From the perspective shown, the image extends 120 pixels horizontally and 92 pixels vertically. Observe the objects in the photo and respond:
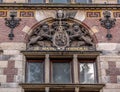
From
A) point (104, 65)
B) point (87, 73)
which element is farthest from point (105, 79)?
point (87, 73)

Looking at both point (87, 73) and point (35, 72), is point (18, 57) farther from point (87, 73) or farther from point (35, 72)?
point (87, 73)

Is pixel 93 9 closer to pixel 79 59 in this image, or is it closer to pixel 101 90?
pixel 79 59

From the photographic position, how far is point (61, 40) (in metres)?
14.4

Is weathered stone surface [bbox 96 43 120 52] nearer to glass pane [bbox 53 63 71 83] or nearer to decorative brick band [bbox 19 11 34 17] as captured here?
glass pane [bbox 53 63 71 83]

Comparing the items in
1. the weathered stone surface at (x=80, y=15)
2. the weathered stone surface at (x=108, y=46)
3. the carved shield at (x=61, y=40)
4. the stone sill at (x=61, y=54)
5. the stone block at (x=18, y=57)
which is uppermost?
the weathered stone surface at (x=80, y=15)

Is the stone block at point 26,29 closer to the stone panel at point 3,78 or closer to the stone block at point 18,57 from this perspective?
the stone block at point 18,57

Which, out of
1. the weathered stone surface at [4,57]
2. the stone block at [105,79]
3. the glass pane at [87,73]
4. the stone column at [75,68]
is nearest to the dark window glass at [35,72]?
the weathered stone surface at [4,57]

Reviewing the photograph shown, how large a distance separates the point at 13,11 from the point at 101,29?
330 centimetres

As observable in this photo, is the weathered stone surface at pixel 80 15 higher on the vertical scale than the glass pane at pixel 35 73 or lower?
higher

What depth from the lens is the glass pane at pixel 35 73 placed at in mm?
13891

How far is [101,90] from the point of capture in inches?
531

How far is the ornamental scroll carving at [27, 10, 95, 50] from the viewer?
14375 millimetres

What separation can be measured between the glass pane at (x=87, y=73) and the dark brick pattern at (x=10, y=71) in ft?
7.55

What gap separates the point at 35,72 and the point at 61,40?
1.48 meters
